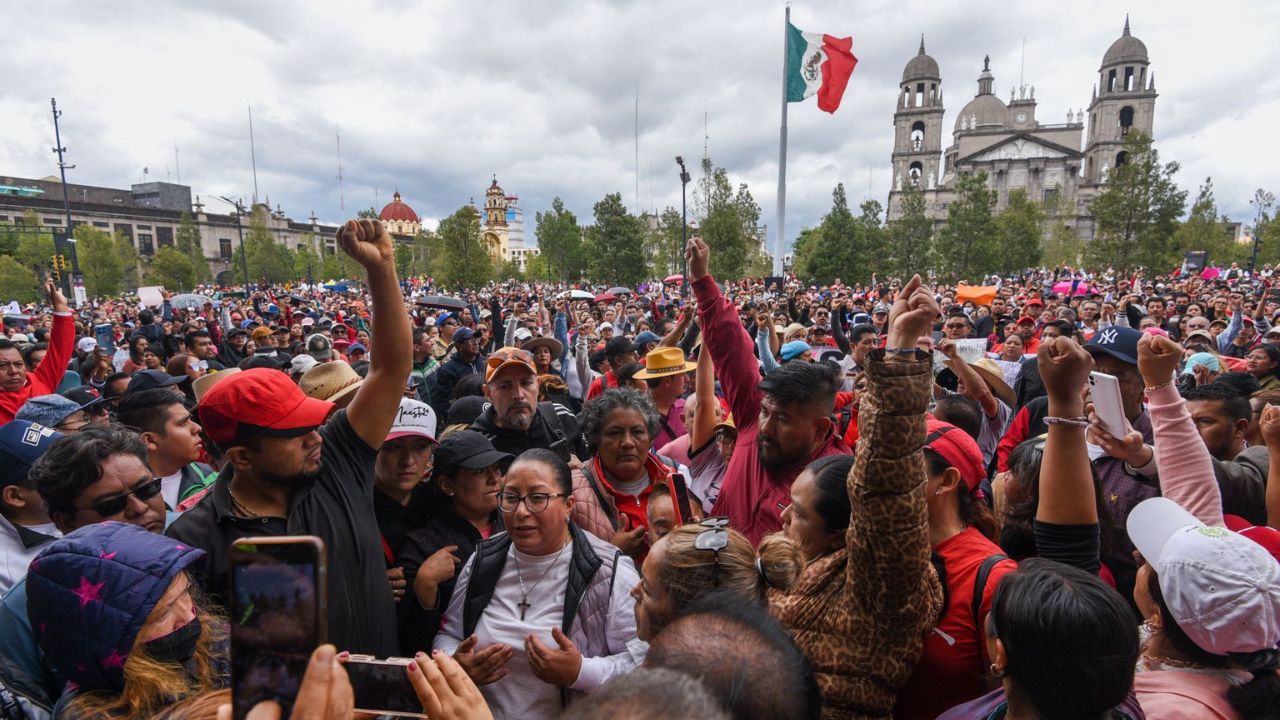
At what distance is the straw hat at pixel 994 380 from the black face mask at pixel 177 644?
5.10 metres

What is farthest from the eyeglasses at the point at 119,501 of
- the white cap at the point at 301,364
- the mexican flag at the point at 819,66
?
the mexican flag at the point at 819,66

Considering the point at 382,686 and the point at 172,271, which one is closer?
the point at 382,686

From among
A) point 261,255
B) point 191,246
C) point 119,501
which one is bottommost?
point 119,501

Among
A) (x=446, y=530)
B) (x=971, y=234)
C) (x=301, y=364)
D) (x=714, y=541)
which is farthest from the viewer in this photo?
(x=971, y=234)

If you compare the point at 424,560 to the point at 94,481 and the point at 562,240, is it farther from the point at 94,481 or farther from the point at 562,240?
the point at 562,240

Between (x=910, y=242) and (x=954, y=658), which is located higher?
(x=910, y=242)

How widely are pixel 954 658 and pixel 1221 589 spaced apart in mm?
649

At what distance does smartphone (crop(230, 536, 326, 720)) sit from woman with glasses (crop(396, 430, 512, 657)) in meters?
1.55

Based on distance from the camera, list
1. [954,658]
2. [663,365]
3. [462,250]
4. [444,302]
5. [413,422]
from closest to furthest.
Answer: [954,658]
[413,422]
[663,365]
[444,302]
[462,250]

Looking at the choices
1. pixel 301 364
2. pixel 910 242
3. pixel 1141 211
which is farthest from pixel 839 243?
pixel 301 364

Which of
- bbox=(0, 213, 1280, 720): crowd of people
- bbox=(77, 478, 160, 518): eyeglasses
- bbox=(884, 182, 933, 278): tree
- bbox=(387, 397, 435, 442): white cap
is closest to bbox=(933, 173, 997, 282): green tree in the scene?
bbox=(884, 182, 933, 278): tree

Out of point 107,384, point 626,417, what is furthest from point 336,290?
point 626,417

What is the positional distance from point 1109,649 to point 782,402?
57.6 inches

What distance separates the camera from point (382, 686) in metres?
1.25
